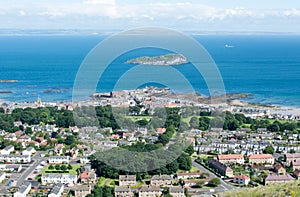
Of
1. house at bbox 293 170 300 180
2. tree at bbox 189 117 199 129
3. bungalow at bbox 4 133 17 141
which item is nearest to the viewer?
house at bbox 293 170 300 180

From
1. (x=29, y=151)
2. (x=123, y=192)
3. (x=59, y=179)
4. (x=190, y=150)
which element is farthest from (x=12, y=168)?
(x=190, y=150)

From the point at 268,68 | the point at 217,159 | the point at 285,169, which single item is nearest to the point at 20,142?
the point at 217,159

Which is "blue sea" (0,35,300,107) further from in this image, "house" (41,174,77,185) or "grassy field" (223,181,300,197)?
"grassy field" (223,181,300,197)

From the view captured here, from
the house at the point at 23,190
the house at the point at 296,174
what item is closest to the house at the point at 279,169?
the house at the point at 296,174

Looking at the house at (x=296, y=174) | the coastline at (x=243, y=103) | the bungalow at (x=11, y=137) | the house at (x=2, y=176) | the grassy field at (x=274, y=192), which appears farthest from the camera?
the coastline at (x=243, y=103)

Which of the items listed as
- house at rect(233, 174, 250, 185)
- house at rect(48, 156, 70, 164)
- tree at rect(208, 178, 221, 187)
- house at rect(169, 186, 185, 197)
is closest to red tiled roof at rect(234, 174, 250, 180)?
house at rect(233, 174, 250, 185)

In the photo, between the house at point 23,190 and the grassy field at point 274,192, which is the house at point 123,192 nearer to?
the house at point 23,190
